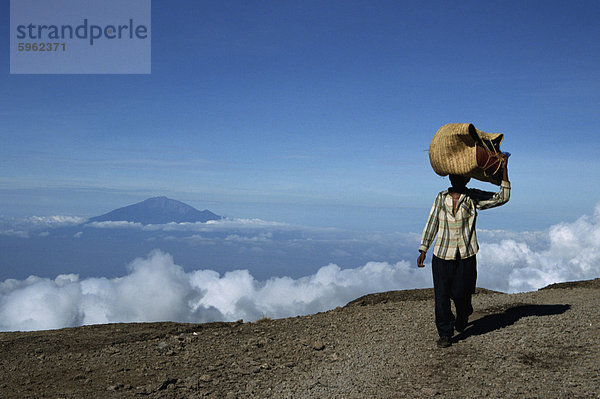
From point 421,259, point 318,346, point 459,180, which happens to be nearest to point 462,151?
point 459,180

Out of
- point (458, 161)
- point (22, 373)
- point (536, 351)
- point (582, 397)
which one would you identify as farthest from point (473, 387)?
point (22, 373)

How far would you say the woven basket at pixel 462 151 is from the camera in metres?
7.83

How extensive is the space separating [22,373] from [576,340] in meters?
8.75

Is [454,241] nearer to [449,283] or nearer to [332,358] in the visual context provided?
[449,283]

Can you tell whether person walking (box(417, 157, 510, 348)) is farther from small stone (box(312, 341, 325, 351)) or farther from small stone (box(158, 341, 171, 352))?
small stone (box(158, 341, 171, 352))

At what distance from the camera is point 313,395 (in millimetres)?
6965

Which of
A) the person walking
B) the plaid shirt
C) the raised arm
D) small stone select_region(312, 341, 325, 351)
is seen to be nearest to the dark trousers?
the person walking

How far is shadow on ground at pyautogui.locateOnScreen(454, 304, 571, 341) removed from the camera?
877cm

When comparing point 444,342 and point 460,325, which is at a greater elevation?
point 460,325

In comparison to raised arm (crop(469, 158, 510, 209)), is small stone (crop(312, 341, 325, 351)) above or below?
below

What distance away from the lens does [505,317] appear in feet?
31.9

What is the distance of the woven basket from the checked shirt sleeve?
1.55ft

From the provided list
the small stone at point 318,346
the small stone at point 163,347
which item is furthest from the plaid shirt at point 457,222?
the small stone at point 163,347

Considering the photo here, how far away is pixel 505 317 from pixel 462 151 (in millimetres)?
3640
